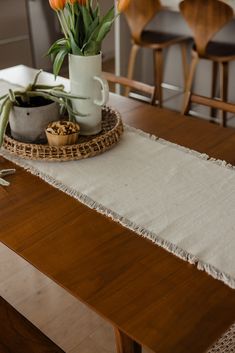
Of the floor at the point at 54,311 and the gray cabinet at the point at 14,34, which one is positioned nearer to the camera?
the floor at the point at 54,311

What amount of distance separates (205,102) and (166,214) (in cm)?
73

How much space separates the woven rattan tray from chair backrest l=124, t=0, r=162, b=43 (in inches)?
66.5

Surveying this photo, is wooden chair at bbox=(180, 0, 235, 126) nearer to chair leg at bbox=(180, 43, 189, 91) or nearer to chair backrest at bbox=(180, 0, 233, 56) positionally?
chair backrest at bbox=(180, 0, 233, 56)

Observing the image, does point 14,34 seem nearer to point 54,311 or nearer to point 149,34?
point 149,34

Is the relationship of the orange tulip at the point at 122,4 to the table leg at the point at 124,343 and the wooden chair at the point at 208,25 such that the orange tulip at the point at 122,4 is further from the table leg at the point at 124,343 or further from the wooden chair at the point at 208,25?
the wooden chair at the point at 208,25

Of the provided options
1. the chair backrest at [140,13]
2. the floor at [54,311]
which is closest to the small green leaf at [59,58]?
the floor at [54,311]

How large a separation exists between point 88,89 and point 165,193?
14.7 inches

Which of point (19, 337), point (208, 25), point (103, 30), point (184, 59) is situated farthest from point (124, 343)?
point (184, 59)

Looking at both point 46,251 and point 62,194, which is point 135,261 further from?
point 62,194

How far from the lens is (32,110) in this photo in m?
1.17

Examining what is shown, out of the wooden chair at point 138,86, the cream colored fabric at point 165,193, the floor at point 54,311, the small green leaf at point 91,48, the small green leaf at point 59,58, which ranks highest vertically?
the small green leaf at point 91,48

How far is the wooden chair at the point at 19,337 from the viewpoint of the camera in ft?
3.28

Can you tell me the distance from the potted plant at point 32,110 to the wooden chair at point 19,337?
469 millimetres

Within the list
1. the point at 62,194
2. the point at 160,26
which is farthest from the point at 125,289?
the point at 160,26
